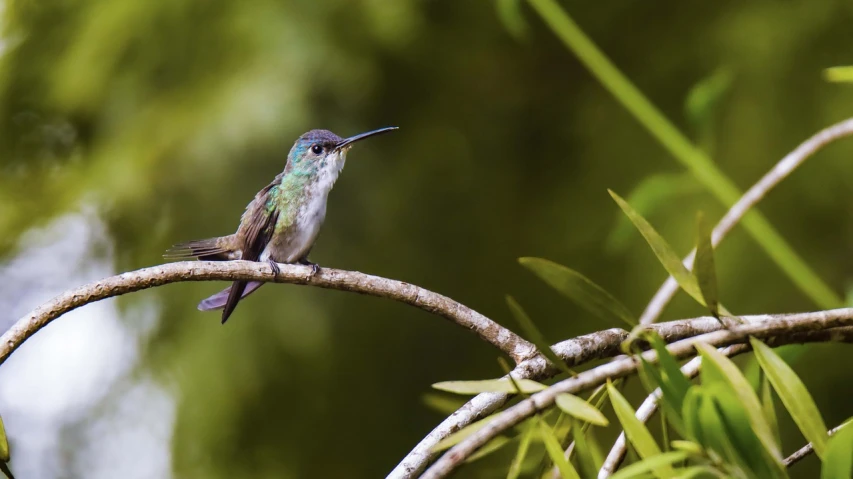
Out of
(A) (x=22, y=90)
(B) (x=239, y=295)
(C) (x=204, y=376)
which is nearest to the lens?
(B) (x=239, y=295)

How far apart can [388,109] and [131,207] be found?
66cm

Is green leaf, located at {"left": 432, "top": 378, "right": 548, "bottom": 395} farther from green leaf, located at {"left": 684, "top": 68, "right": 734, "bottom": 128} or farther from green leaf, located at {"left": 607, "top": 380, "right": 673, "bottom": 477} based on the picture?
green leaf, located at {"left": 684, "top": 68, "right": 734, "bottom": 128}

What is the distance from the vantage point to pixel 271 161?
1.89 meters

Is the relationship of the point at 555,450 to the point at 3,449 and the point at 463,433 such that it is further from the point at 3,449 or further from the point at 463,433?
the point at 3,449

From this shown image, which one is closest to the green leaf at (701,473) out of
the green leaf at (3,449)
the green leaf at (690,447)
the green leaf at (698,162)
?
the green leaf at (690,447)

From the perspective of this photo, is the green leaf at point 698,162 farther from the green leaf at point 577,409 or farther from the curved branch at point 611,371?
the green leaf at point 577,409

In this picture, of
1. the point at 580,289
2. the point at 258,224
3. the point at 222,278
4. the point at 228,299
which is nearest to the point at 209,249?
the point at 258,224

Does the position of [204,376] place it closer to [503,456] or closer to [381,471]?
[381,471]

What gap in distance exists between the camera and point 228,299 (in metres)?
1.19

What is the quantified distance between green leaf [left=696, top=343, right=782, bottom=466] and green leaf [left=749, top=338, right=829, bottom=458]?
0.12ft

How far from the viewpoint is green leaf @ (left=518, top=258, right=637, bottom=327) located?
18.2 inches

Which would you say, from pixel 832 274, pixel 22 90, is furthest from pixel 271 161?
pixel 832 274

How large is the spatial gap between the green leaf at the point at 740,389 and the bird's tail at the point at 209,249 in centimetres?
107

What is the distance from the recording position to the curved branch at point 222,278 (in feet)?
1.87
